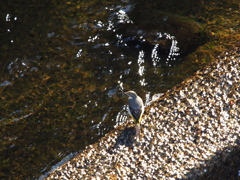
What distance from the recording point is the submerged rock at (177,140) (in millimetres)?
4211

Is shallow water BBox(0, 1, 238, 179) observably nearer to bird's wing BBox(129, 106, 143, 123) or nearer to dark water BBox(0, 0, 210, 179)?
dark water BBox(0, 0, 210, 179)

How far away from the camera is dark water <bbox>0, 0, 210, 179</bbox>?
19.5ft

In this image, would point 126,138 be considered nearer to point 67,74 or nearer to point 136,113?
point 136,113

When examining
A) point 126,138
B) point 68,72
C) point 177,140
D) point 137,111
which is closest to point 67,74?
point 68,72

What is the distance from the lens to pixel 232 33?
26.9ft

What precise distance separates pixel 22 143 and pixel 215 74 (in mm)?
3744

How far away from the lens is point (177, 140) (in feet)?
15.0

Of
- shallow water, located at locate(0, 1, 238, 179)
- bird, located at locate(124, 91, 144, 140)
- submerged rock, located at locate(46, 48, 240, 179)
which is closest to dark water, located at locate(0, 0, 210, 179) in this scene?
shallow water, located at locate(0, 1, 238, 179)

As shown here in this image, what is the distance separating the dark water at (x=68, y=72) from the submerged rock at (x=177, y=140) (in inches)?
50.6

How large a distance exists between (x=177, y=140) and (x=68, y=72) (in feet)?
12.0

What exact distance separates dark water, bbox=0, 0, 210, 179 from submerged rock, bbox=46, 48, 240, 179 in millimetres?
1285

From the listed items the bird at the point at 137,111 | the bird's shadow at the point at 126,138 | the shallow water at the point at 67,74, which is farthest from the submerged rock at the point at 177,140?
the shallow water at the point at 67,74

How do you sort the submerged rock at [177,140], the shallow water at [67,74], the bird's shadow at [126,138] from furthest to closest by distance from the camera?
the shallow water at [67,74], the bird's shadow at [126,138], the submerged rock at [177,140]

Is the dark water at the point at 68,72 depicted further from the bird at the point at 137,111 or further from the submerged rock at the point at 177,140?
the submerged rock at the point at 177,140
